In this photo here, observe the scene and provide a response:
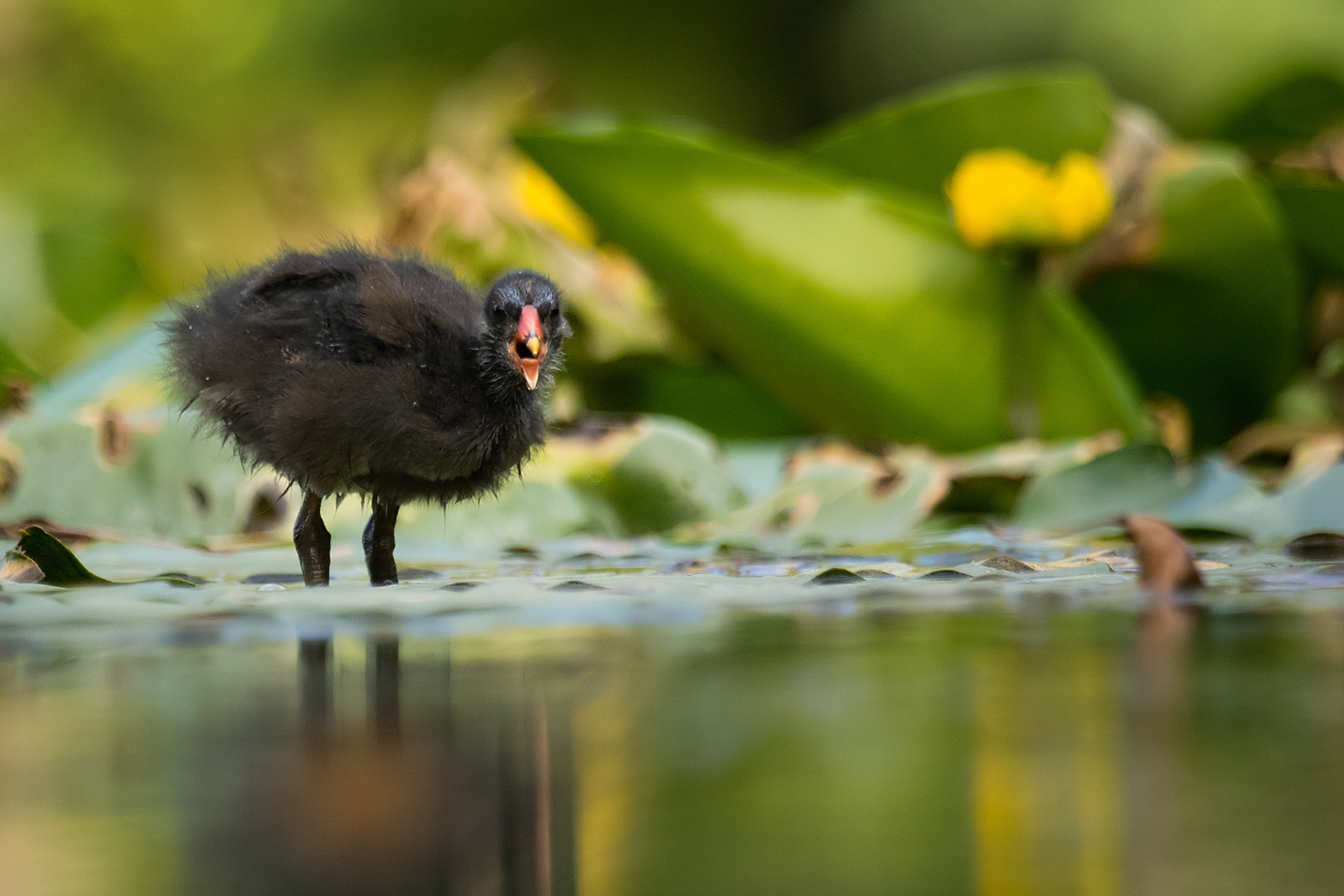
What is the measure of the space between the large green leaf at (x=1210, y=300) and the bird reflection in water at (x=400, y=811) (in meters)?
1.87

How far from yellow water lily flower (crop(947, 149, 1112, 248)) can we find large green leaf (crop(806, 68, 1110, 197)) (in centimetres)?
48

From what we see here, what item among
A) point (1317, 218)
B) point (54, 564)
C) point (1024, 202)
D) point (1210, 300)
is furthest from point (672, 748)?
point (1317, 218)

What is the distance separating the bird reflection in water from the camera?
507 mm

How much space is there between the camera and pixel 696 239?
2273 mm

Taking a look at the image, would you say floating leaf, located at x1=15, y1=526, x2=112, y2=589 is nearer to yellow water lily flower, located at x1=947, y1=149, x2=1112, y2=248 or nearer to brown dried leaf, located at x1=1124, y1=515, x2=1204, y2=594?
brown dried leaf, located at x1=1124, y1=515, x2=1204, y2=594

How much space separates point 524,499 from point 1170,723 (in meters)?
1.20

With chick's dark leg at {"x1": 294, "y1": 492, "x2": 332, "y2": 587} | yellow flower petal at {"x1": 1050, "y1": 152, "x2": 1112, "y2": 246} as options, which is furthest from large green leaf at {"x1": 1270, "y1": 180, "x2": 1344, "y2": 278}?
chick's dark leg at {"x1": 294, "y1": 492, "x2": 332, "y2": 587}

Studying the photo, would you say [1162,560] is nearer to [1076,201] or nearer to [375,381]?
[375,381]

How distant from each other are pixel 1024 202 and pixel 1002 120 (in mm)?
563

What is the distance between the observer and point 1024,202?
2.09 m

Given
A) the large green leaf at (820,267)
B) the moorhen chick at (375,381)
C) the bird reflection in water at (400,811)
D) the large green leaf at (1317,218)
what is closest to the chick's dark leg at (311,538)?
the moorhen chick at (375,381)

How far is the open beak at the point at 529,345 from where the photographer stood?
1.31m

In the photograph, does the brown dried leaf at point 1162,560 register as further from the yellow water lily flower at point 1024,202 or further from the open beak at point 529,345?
the yellow water lily flower at point 1024,202

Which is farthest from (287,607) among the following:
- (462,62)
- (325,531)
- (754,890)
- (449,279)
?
(462,62)
